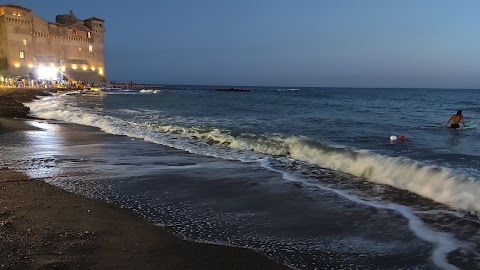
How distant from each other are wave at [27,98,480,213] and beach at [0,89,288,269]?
4.36 metres

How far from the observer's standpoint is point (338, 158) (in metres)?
9.70

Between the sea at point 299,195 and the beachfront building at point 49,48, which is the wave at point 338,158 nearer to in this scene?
the sea at point 299,195

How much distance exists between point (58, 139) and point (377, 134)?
1277 cm

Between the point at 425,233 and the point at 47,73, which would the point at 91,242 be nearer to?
the point at 425,233

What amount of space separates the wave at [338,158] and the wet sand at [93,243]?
14.4ft

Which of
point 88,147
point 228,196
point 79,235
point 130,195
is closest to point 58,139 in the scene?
point 88,147

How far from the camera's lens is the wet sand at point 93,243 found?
354cm

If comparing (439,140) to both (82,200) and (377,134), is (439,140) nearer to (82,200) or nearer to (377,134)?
(377,134)

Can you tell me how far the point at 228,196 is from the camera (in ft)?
20.6

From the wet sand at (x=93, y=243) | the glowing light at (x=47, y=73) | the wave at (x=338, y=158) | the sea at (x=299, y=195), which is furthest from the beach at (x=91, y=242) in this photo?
the glowing light at (x=47, y=73)

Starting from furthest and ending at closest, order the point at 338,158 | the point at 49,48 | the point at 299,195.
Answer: the point at 49,48 → the point at 338,158 → the point at 299,195

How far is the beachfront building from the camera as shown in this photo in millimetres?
70500

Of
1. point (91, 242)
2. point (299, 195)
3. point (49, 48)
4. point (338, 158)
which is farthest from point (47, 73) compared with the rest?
point (91, 242)

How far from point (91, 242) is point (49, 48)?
277 feet
